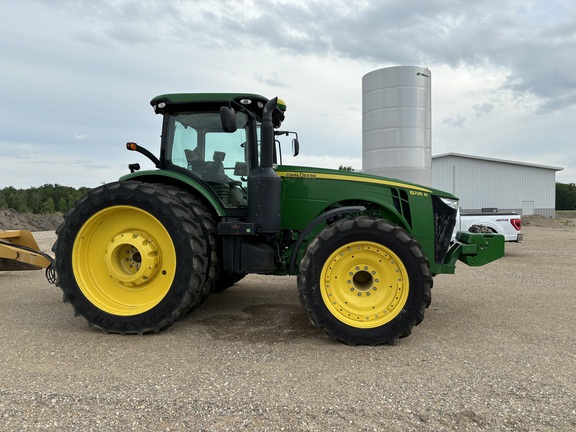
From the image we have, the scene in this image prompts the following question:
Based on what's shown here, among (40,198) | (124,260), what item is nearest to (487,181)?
(124,260)

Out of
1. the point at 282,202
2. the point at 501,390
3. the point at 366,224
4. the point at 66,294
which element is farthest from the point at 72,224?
the point at 501,390

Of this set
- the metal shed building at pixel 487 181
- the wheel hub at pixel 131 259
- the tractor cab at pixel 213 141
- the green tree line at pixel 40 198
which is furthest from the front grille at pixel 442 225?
the green tree line at pixel 40 198

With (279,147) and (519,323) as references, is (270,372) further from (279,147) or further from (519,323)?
(519,323)

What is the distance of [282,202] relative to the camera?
4742 millimetres

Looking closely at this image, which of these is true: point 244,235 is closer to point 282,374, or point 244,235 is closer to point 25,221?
point 282,374

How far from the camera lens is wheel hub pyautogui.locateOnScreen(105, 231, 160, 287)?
436 centimetres

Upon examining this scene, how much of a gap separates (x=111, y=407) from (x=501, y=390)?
268 centimetres

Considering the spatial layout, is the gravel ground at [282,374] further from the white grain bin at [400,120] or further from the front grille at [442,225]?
the white grain bin at [400,120]

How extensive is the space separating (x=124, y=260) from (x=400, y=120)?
26.3 ft

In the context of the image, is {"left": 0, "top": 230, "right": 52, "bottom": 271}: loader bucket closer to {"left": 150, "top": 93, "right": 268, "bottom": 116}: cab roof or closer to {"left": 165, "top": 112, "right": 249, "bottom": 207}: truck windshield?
{"left": 165, "top": 112, "right": 249, "bottom": 207}: truck windshield

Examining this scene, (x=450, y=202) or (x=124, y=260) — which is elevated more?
(x=450, y=202)

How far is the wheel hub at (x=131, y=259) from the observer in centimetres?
436

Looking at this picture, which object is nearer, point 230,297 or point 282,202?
point 282,202

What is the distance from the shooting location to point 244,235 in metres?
4.47
